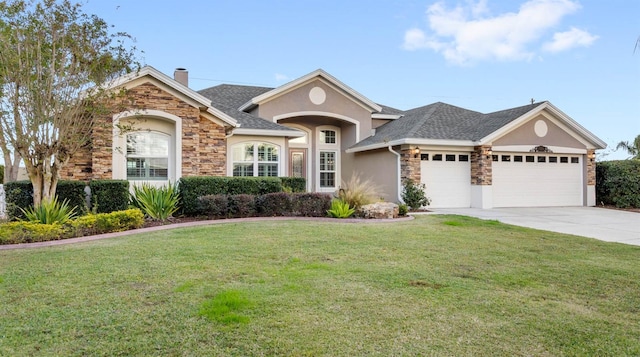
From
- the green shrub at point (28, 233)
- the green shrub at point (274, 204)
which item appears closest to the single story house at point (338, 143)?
the green shrub at point (274, 204)

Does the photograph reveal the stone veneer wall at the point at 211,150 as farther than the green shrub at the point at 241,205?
Yes

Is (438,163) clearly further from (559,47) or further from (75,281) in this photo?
(75,281)

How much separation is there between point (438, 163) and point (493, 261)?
10.9 metres

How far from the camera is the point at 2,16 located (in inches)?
400

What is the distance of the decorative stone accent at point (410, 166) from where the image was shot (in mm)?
16219

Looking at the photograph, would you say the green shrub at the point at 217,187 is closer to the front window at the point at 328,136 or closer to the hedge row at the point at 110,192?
the hedge row at the point at 110,192

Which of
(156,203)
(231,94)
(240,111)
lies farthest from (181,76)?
(156,203)

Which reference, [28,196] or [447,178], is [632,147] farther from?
[28,196]

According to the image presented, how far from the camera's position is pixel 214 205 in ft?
37.1

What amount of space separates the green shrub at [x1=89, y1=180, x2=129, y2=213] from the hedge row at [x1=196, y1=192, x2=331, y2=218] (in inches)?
81.1

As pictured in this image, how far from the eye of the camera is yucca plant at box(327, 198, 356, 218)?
11750mm

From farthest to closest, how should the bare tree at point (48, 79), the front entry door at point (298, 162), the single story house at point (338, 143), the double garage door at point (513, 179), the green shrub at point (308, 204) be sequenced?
the front entry door at point (298, 162) → the double garage door at point (513, 179) → the single story house at point (338, 143) → the green shrub at point (308, 204) → the bare tree at point (48, 79)

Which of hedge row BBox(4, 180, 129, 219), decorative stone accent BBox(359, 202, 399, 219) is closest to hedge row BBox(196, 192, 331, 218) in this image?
decorative stone accent BBox(359, 202, 399, 219)

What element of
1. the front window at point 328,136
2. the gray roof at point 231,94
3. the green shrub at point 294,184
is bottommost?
the green shrub at point 294,184
